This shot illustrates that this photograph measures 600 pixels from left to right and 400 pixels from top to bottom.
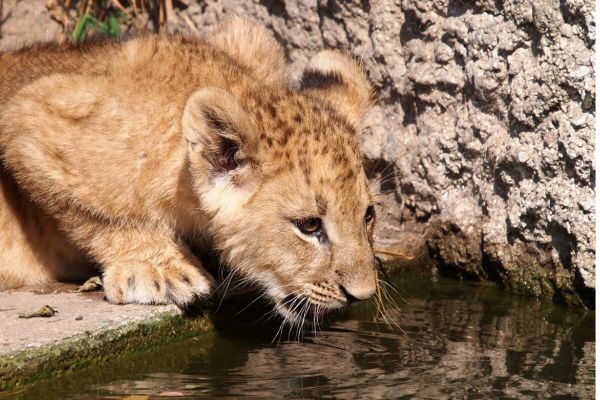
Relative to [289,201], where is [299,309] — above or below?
below

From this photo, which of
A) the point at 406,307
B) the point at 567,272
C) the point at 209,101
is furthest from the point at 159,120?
the point at 567,272

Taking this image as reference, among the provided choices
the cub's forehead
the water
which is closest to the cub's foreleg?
the water

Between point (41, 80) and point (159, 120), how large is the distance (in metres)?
Result: 0.88

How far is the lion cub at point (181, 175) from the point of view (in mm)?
5586

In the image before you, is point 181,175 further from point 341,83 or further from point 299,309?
point 341,83

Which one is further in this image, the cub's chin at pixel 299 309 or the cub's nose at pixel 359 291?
the cub's chin at pixel 299 309

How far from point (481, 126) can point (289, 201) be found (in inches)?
81.2

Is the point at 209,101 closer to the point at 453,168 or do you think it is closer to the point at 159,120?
the point at 159,120

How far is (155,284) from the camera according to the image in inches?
238

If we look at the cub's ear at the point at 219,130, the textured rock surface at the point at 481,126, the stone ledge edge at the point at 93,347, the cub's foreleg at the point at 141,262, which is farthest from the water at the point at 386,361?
the cub's ear at the point at 219,130

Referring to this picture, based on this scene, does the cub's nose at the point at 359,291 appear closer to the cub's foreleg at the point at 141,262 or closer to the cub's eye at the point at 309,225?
the cub's eye at the point at 309,225

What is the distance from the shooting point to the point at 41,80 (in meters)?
6.30

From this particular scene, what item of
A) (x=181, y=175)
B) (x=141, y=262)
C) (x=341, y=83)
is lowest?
(x=141, y=262)

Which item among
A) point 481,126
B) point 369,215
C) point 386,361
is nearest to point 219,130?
point 369,215
